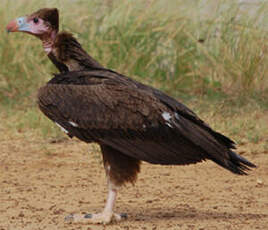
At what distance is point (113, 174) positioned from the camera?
477 cm

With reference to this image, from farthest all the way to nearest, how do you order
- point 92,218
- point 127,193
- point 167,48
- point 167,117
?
point 167,48 < point 127,193 < point 92,218 < point 167,117

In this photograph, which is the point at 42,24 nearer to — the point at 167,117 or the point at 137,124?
the point at 137,124

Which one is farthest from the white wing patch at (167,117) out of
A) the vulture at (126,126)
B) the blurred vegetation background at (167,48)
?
the blurred vegetation background at (167,48)

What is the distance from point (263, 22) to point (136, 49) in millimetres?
1804

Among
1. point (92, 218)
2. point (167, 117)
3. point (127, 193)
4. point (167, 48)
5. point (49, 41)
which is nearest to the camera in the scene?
point (167, 117)

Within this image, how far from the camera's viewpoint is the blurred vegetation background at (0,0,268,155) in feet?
30.4

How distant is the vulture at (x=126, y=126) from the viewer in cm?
466

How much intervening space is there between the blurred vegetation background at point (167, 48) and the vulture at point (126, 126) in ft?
14.2

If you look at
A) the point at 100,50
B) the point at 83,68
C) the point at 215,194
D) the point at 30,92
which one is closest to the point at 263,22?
the point at 100,50

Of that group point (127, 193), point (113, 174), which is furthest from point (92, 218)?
point (127, 193)

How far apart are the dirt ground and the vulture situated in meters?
0.38

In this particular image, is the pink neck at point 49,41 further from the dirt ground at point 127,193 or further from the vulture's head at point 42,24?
the dirt ground at point 127,193

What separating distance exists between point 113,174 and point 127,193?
3.84 feet

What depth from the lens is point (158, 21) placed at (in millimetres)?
10109
